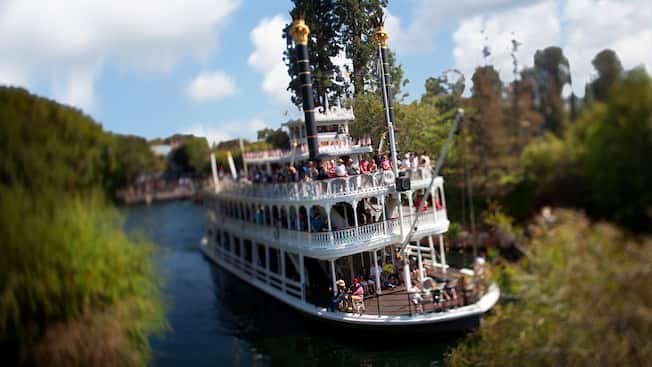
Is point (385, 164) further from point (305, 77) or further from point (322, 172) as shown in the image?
point (305, 77)

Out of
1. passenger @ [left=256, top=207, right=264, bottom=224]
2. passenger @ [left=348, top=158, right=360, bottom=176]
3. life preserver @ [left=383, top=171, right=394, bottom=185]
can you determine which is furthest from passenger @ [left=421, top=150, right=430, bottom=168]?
passenger @ [left=256, top=207, right=264, bottom=224]

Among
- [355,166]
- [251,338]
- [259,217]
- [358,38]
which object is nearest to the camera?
[358,38]

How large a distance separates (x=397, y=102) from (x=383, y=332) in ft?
20.3

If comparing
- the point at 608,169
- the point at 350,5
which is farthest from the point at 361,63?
the point at 608,169

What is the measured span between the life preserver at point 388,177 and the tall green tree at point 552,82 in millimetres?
5571

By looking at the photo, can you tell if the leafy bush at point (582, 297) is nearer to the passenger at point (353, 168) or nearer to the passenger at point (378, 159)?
the passenger at point (378, 159)

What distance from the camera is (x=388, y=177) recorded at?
1132 cm

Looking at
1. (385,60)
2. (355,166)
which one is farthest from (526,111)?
(355,166)

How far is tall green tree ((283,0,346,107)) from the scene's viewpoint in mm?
11062

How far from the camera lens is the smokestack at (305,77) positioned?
Answer: 1091 centimetres

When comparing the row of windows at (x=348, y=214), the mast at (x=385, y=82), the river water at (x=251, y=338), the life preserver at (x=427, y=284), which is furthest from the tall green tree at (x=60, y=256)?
the life preserver at (x=427, y=284)

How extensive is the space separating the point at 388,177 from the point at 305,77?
11.3 ft

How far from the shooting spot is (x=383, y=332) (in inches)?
455

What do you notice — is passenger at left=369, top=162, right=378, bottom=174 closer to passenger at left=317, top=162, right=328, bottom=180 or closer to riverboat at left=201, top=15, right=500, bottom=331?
riverboat at left=201, top=15, right=500, bottom=331
